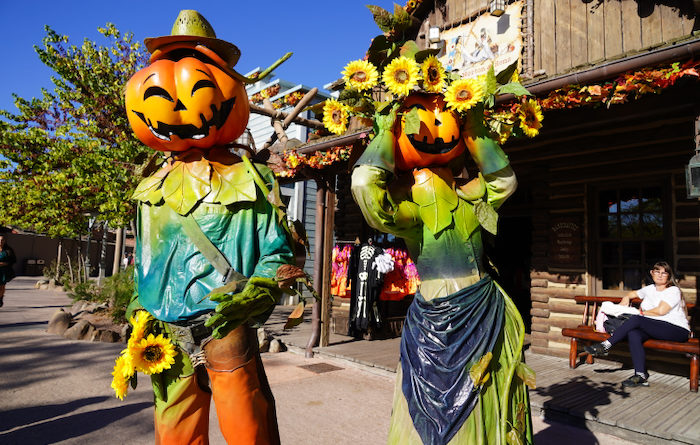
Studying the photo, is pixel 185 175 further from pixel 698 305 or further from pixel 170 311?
pixel 698 305

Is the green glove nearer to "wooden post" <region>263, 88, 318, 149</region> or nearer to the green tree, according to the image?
"wooden post" <region>263, 88, 318, 149</region>

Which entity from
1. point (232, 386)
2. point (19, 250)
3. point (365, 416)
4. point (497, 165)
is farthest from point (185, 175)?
point (19, 250)

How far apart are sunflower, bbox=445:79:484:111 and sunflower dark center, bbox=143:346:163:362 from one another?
5.52 ft

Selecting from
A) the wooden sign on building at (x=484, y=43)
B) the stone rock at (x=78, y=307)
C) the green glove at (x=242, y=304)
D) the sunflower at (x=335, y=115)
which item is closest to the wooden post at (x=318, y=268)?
the wooden sign on building at (x=484, y=43)

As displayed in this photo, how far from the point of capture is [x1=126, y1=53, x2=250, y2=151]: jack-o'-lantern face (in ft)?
6.53

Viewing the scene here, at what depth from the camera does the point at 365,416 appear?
157 inches

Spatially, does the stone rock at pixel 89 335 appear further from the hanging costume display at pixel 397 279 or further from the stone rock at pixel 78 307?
the hanging costume display at pixel 397 279

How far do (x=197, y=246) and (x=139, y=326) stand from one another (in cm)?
41

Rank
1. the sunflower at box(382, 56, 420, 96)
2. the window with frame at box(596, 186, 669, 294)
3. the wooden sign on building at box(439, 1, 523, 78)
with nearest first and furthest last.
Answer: the sunflower at box(382, 56, 420, 96)
the window with frame at box(596, 186, 669, 294)
the wooden sign on building at box(439, 1, 523, 78)

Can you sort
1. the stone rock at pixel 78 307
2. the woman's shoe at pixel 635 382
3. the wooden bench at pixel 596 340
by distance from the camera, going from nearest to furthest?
the wooden bench at pixel 596 340, the woman's shoe at pixel 635 382, the stone rock at pixel 78 307

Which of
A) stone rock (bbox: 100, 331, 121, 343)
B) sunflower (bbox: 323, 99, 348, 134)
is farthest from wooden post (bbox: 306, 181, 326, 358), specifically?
sunflower (bbox: 323, 99, 348, 134)

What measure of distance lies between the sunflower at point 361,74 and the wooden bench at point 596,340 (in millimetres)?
4469

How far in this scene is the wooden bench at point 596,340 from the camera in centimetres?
465

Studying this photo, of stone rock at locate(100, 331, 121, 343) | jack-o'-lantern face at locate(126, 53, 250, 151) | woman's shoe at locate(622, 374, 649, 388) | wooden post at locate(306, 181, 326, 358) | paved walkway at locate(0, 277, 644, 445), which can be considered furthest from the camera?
stone rock at locate(100, 331, 121, 343)
